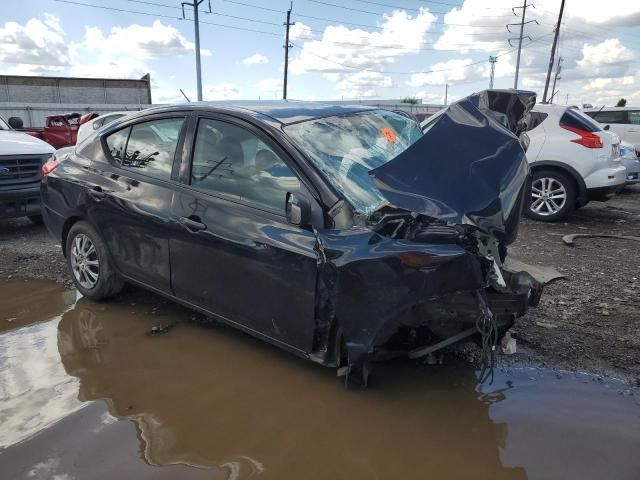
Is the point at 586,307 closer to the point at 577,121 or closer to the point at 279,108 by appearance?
the point at 279,108

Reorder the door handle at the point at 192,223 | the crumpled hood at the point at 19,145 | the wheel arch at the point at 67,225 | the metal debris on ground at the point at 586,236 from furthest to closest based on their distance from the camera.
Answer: the crumpled hood at the point at 19,145
the metal debris on ground at the point at 586,236
the wheel arch at the point at 67,225
the door handle at the point at 192,223

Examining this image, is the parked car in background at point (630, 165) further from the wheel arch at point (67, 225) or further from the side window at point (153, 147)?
the wheel arch at point (67, 225)

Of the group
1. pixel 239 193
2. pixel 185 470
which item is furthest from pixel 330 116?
pixel 185 470

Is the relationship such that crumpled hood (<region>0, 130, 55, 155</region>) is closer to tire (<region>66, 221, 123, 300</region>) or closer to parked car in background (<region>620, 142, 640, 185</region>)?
tire (<region>66, 221, 123, 300</region>)

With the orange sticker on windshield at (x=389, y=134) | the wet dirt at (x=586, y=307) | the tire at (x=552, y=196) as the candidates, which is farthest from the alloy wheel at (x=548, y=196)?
the orange sticker on windshield at (x=389, y=134)

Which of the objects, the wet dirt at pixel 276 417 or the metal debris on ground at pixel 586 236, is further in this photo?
the metal debris on ground at pixel 586 236

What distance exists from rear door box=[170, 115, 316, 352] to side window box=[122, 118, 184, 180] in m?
0.21

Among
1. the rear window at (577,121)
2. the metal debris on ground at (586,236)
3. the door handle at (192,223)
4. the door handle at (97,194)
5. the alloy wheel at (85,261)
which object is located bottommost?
the metal debris on ground at (586,236)

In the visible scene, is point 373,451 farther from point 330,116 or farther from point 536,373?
point 330,116

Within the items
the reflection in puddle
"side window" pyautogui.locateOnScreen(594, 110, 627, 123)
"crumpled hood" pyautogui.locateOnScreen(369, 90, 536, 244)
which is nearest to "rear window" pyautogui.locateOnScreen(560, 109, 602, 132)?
"crumpled hood" pyautogui.locateOnScreen(369, 90, 536, 244)

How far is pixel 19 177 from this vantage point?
21.8 feet

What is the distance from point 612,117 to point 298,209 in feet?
40.4

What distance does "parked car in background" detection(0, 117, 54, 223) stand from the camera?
6457 mm

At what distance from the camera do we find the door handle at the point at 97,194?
4125 mm
